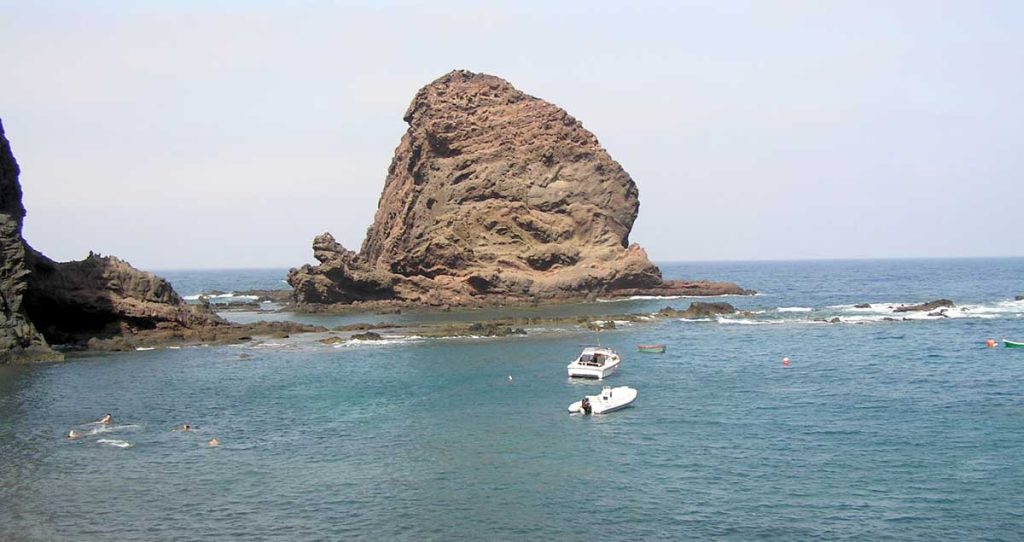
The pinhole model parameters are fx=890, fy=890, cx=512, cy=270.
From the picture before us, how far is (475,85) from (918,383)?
3235 inches

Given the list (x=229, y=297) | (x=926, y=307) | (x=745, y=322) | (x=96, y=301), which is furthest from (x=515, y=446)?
(x=229, y=297)

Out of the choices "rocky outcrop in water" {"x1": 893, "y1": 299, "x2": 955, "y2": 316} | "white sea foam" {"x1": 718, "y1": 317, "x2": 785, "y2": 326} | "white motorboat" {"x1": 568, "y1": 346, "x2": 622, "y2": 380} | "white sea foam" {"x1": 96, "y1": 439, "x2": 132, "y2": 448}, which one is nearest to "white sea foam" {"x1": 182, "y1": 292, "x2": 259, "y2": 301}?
"white sea foam" {"x1": 718, "y1": 317, "x2": 785, "y2": 326}

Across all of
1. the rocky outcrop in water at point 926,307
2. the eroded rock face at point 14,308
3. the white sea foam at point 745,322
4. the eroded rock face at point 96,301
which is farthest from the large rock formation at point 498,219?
the eroded rock face at point 14,308

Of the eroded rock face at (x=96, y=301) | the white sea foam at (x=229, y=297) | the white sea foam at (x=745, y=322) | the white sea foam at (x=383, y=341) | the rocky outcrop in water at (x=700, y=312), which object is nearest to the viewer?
the eroded rock face at (x=96, y=301)

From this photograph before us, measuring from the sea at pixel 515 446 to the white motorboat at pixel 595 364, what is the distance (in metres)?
0.78

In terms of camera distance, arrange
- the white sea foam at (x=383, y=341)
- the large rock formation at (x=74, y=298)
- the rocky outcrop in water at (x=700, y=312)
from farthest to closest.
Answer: the rocky outcrop in water at (x=700, y=312), the white sea foam at (x=383, y=341), the large rock formation at (x=74, y=298)

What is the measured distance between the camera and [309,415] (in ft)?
131

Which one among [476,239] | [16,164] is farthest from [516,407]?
[476,239]

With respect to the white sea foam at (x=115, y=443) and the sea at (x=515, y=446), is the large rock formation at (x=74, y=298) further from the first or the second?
the white sea foam at (x=115, y=443)

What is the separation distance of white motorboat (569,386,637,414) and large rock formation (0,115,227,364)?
36745 mm

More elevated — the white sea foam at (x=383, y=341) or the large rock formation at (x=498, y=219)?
the large rock formation at (x=498, y=219)

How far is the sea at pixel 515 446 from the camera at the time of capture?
24.4m

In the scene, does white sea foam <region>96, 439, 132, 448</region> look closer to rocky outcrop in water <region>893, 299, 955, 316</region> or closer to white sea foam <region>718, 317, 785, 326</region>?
white sea foam <region>718, 317, 785, 326</region>

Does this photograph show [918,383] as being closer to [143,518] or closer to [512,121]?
[143,518]
